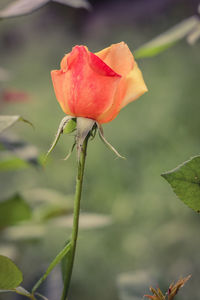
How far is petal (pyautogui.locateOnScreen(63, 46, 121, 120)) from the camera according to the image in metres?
0.27

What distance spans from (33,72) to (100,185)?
3.42 ft

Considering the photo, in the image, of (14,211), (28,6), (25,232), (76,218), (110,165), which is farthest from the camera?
(110,165)

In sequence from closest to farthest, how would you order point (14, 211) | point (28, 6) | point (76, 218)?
point (76, 218)
point (28, 6)
point (14, 211)

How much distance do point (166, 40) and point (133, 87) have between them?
164mm

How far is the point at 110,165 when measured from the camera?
5.95 feet

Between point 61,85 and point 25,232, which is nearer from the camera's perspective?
point 61,85

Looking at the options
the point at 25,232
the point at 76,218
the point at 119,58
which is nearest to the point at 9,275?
the point at 76,218

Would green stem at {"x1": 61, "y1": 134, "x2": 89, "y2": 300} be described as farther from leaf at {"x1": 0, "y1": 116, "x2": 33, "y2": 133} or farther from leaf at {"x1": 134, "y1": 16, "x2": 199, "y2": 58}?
leaf at {"x1": 134, "y1": 16, "x2": 199, "y2": 58}

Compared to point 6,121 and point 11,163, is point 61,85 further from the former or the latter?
point 11,163

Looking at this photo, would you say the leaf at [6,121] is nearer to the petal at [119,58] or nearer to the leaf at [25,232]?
the petal at [119,58]

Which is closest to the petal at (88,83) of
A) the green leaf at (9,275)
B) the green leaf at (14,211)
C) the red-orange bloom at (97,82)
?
the red-orange bloom at (97,82)

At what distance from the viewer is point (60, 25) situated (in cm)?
276

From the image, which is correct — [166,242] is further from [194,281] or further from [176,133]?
[176,133]

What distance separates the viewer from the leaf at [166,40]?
1.41 ft
